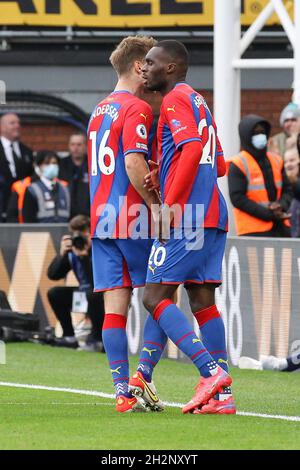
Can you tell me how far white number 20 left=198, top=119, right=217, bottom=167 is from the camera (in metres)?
9.10

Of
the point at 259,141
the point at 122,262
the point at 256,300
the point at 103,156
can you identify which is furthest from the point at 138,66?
the point at 259,141

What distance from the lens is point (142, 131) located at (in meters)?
9.24

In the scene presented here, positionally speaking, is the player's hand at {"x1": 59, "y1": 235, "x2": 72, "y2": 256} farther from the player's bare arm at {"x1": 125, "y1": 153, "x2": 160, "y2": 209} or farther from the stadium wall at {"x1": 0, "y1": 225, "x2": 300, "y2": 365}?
the player's bare arm at {"x1": 125, "y1": 153, "x2": 160, "y2": 209}

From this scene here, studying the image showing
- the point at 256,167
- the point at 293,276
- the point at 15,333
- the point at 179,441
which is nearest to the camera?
the point at 179,441

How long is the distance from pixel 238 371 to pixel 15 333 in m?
3.59

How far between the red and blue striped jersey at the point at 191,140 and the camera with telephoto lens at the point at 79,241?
642cm

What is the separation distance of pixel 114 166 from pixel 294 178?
19.9 feet

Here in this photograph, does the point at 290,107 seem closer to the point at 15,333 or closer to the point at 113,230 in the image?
the point at 15,333

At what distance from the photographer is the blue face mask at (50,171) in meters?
18.8

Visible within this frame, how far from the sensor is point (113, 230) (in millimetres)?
9375

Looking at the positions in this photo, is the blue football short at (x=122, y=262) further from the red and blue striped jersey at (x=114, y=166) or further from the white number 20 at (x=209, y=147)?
the white number 20 at (x=209, y=147)

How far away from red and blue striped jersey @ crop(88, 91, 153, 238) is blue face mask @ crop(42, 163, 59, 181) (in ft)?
30.9

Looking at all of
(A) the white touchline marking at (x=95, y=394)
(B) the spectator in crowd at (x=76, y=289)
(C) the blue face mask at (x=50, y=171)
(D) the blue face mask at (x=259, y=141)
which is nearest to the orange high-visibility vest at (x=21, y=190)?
(C) the blue face mask at (x=50, y=171)

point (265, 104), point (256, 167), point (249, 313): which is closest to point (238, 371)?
point (249, 313)
